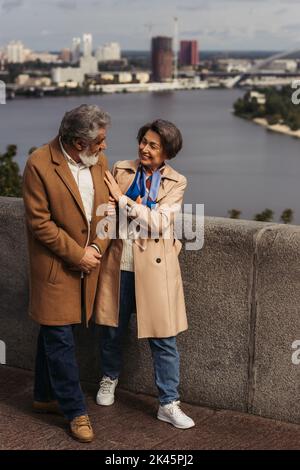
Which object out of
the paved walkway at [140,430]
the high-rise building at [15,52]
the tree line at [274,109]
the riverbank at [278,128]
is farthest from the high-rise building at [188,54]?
the paved walkway at [140,430]

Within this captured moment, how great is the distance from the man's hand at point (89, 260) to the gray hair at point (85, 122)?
0.35 m

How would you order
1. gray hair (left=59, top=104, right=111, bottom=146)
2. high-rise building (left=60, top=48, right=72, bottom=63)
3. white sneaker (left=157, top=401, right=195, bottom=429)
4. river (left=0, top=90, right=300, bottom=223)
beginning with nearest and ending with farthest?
1. gray hair (left=59, top=104, right=111, bottom=146)
2. white sneaker (left=157, top=401, right=195, bottom=429)
3. river (left=0, top=90, right=300, bottom=223)
4. high-rise building (left=60, top=48, right=72, bottom=63)

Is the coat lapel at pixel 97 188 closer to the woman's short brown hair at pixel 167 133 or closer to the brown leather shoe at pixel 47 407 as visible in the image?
the woman's short brown hair at pixel 167 133

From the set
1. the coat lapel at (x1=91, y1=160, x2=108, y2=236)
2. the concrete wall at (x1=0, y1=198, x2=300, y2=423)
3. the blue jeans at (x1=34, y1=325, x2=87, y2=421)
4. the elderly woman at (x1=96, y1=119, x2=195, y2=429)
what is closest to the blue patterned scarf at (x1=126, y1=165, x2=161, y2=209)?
the elderly woman at (x1=96, y1=119, x2=195, y2=429)

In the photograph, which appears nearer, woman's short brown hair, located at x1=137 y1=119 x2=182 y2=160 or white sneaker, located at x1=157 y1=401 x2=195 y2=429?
woman's short brown hair, located at x1=137 y1=119 x2=182 y2=160

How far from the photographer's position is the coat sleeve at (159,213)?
2.72m

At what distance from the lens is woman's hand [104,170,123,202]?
9.05 ft

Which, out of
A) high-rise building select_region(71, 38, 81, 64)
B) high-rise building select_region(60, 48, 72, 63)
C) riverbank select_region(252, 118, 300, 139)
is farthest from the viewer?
high-rise building select_region(60, 48, 72, 63)

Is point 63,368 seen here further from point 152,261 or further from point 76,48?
point 76,48

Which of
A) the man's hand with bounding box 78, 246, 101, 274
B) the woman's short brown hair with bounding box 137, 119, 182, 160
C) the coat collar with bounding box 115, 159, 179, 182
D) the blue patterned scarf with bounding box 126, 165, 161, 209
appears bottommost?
the man's hand with bounding box 78, 246, 101, 274

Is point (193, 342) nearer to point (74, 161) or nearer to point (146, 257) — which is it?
point (146, 257)

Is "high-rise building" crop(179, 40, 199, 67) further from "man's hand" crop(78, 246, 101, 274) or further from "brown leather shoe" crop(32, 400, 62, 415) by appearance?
"man's hand" crop(78, 246, 101, 274)

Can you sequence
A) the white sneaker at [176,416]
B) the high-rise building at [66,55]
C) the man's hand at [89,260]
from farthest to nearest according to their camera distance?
the high-rise building at [66,55]
the white sneaker at [176,416]
the man's hand at [89,260]
